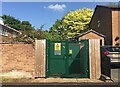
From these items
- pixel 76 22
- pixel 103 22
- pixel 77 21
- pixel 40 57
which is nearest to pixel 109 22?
pixel 103 22

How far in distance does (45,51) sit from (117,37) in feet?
65.7

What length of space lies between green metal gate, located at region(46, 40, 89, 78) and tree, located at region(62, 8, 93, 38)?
1769 inches

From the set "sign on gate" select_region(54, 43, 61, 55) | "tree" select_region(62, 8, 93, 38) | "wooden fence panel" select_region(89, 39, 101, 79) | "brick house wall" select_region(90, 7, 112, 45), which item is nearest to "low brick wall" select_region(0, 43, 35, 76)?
"sign on gate" select_region(54, 43, 61, 55)

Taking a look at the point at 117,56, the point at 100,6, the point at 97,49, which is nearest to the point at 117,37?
the point at 100,6

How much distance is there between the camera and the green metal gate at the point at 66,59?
13562 millimetres

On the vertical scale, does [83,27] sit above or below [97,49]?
above

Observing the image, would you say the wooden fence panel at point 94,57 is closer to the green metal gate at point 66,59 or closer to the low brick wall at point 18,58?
the green metal gate at point 66,59

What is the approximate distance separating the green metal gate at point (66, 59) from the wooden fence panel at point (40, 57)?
20 centimetres

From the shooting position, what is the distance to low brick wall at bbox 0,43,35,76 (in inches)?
544

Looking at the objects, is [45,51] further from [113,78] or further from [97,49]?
[113,78]

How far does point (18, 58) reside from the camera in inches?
547

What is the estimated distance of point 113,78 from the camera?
1282 cm

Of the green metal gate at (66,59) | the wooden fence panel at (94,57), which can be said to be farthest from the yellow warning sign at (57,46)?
the wooden fence panel at (94,57)

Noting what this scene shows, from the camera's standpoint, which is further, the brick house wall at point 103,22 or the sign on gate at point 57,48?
the brick house wall at point 103,22
